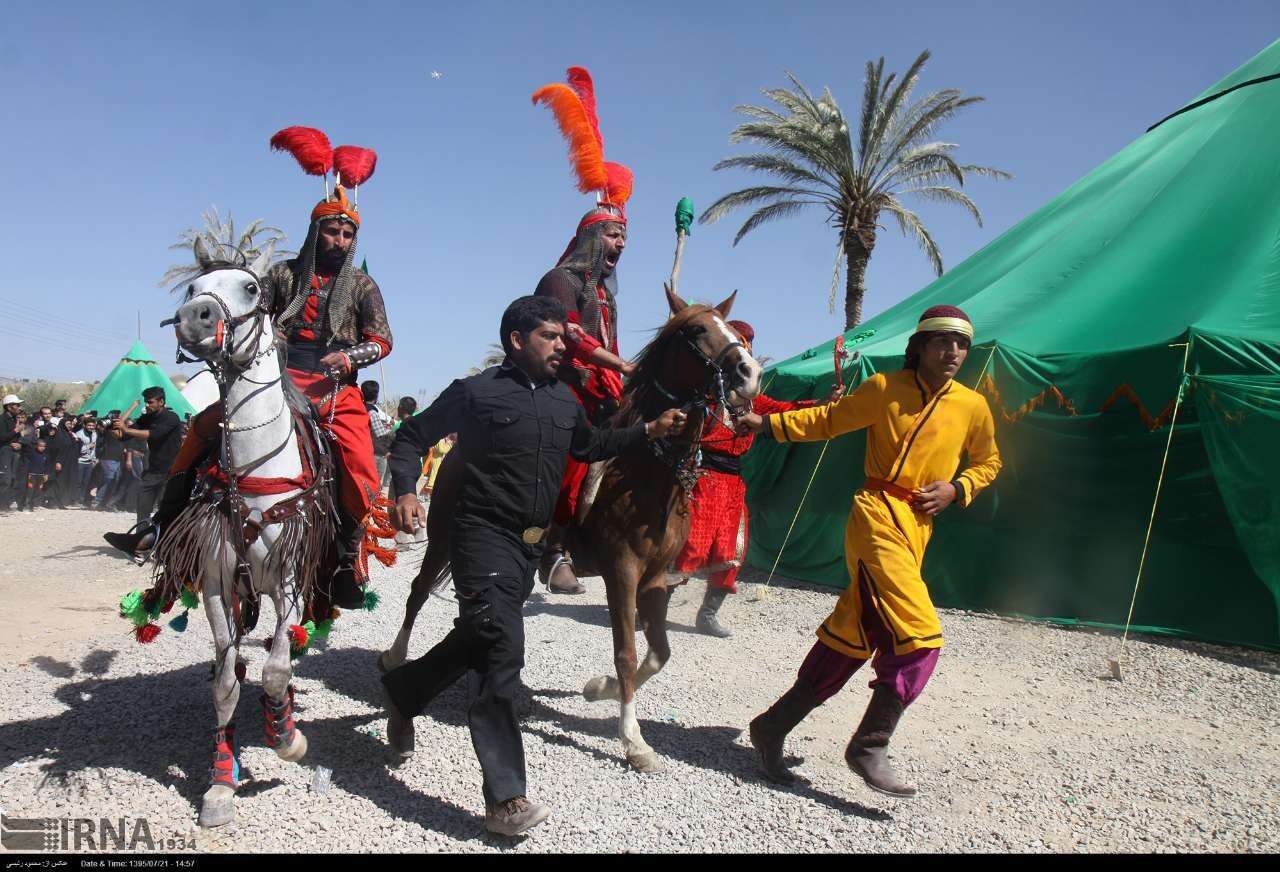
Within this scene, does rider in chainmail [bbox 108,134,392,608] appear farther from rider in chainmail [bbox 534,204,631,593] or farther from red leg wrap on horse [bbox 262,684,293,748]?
rider in chainmail [bbox 534,204,631,593]

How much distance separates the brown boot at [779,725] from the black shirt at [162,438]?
301 inches

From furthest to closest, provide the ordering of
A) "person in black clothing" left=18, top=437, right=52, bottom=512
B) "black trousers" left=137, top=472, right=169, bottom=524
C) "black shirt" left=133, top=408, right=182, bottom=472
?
"person in black clothing" left=18, top=437, right=52, bottom=512 < "black trousers" left=137, top=472, right=169, bottom=524 < "black shirt" left=133, top=408, right=182, bottom=472

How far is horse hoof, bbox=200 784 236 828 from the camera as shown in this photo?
330 cm

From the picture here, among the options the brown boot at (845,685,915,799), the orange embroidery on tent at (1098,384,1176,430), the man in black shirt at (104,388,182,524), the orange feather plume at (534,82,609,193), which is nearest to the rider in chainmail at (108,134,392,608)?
the orange feather plume at (534,82,609,193)

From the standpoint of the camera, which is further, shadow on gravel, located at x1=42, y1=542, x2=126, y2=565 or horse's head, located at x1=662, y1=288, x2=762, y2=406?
shadow on gravel, located at x1=42, y1=542, x2=126, y2=565

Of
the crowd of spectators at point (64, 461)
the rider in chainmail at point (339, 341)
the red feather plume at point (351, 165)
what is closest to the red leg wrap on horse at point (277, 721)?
the rider in chainmail at point (339, 341)

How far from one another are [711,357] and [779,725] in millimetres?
1776

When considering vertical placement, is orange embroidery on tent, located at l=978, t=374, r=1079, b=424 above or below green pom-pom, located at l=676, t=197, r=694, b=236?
below

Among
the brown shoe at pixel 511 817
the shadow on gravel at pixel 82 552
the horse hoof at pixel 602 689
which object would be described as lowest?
the shadow on gravel at pixel 82 552

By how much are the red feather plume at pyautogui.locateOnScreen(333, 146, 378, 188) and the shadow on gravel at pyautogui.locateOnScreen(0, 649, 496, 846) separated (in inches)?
119

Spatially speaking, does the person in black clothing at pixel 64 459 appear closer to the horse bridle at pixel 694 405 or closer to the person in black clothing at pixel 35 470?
the person in black clothing at pixel 35 470

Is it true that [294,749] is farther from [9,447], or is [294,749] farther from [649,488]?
[9,447]

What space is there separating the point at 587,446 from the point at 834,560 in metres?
6.40

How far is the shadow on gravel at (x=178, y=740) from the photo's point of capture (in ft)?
11.8
